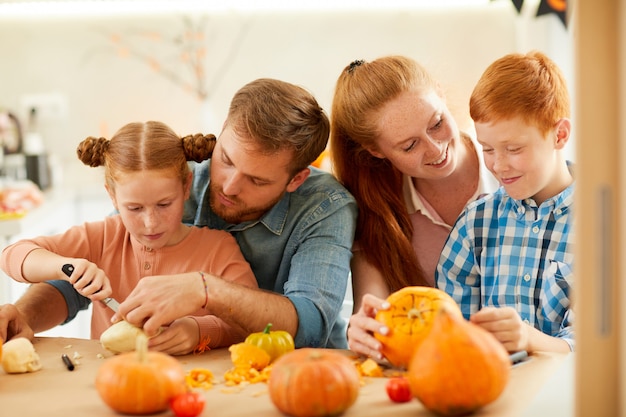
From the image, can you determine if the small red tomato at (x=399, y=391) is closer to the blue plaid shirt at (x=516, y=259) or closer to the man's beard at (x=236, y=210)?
the blue plaid shirt at (x=516, y=259)

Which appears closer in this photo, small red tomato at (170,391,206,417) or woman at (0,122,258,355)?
small red tomato at (170,391,206,417)

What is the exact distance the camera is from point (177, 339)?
1402 mm

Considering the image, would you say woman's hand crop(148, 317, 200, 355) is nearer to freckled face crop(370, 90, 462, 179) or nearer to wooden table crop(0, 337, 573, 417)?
wooden table crop(0, 337, 573, 417)

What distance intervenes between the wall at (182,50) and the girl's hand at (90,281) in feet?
7.01

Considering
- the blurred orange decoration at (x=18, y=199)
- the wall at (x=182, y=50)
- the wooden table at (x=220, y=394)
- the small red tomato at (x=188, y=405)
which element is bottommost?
the wooden table at (x=220, y=394)

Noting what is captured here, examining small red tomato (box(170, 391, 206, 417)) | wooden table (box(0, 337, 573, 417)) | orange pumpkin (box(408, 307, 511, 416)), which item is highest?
orange pumpkin (box(408, 307, 511, 416))

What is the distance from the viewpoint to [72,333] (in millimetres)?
3320

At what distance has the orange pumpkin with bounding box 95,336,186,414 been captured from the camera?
3.43 feet

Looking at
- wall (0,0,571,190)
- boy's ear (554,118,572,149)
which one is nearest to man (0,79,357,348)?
boy's ear (554,118,572,149)

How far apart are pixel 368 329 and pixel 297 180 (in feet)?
1.91

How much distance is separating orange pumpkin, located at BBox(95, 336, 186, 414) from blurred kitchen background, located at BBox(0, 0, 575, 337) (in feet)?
7.93

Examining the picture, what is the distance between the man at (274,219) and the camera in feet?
5.05

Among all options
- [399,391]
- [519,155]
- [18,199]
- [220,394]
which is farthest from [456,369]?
[18,199]

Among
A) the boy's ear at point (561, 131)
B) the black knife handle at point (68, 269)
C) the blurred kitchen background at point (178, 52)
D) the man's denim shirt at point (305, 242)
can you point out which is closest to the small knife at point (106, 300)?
the black knife handle at point (68, 269)
